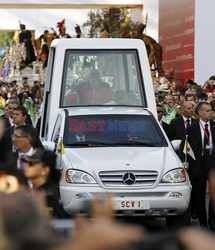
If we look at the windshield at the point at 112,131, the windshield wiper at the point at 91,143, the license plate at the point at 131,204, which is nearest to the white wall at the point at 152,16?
the windshield at the point at 112,131

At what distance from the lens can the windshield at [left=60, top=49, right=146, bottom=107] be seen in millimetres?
16766

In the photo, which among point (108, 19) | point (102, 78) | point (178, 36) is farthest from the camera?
point (108, 19)

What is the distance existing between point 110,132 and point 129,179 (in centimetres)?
130

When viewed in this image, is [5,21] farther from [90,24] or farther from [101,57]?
[101,57]

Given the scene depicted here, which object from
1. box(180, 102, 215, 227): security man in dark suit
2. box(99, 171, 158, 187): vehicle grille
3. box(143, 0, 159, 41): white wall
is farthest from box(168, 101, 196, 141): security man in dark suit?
box(143, 0, 159, 41): white wall

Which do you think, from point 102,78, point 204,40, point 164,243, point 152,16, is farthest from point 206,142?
point 152,16

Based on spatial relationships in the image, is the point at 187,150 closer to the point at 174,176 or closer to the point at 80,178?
the point at 174,176

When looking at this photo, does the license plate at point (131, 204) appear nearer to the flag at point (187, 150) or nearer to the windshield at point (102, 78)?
the flag at point (187, 150)

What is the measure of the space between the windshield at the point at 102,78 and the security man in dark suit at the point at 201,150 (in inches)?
99.1

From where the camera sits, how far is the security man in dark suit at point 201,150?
1398 centimetres

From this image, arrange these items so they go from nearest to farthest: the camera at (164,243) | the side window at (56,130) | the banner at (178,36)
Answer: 1. the camera at (164,243)
2. the side window at (56,130)
3. the banner at (178,36)

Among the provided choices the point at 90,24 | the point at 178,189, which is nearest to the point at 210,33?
the point at 178,189

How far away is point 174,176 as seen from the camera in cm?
1321

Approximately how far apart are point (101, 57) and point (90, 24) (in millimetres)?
37919
